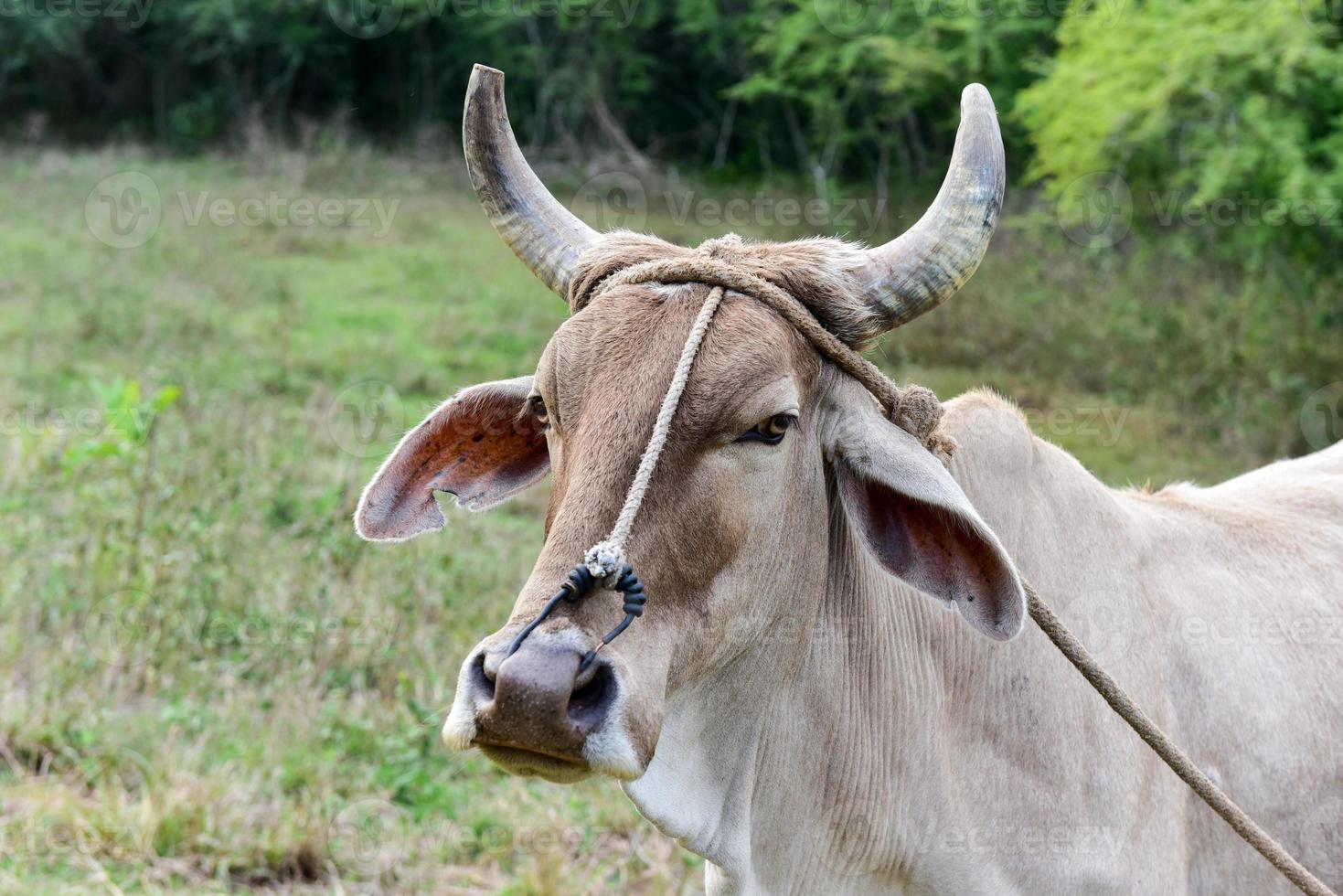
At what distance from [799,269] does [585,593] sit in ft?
2.97

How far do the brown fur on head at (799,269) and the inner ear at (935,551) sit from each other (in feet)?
1.01

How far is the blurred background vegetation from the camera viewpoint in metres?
5.05

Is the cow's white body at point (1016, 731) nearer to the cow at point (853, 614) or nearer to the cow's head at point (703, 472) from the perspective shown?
the cow at point (853, 614)

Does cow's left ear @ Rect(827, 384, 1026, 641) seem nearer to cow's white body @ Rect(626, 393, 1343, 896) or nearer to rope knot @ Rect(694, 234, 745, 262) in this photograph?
cow's white body @ Rect(626, 393, 1343, 896)

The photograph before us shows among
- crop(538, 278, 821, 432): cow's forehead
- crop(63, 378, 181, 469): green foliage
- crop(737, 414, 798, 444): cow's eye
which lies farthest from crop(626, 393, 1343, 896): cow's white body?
crop(63, 378, 181, 469): green foliage

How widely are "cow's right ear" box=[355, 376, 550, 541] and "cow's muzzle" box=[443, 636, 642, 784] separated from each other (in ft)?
3.36

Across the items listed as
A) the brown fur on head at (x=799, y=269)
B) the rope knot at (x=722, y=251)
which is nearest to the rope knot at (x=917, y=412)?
the brown fur on head at (x=799, y=269)

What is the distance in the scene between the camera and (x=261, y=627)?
20.0ft

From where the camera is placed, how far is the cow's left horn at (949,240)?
2.72 meters

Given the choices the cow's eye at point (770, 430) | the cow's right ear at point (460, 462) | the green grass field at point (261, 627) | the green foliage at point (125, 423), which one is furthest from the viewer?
the green foliage at point (125, 423)

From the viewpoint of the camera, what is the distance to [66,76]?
1252 inches

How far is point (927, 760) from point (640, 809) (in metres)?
0.66

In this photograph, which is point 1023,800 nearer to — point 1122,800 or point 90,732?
point 1122,800

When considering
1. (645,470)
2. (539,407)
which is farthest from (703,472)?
(539,407)
